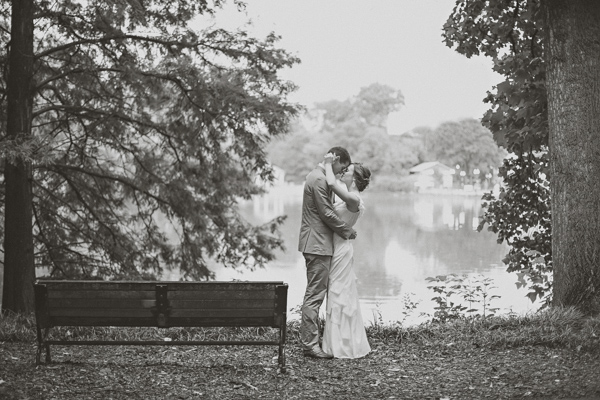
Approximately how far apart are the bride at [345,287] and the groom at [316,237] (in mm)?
80

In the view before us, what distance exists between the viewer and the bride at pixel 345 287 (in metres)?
5.64

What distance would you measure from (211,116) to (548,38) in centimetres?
559

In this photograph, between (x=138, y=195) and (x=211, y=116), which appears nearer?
(x=211, y=116)

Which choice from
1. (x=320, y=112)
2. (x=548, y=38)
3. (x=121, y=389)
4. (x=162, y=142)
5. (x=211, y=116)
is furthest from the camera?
(x=320, y=112)

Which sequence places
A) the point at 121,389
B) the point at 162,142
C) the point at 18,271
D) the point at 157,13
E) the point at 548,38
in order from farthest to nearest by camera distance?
the point at 162,142 → the point at 157,13 → the point at 18,271 → the point at 548,38 → the point at 121,389

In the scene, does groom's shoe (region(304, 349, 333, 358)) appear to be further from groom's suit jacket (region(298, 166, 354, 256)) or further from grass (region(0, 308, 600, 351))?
groom's suit jacket (region(298, 166, 354, 256))

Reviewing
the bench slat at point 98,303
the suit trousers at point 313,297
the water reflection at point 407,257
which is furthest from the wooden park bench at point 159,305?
the water reflection at point 407,257

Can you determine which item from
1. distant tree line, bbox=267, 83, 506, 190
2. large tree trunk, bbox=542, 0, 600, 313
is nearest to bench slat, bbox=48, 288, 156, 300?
large tree trunk, bbox=542, 0, 600, 313

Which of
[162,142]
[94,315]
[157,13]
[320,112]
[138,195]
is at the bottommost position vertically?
[94,315]

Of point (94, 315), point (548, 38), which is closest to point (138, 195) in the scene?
point (94, 315)

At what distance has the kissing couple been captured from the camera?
561 cm

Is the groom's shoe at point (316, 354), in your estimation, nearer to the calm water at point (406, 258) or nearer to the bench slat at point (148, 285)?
the bench slat at point (148, 285)

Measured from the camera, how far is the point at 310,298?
223 inches

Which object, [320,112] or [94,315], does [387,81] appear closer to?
[320,112]
